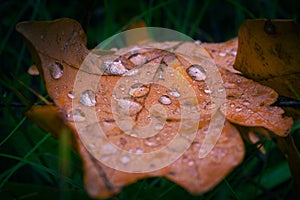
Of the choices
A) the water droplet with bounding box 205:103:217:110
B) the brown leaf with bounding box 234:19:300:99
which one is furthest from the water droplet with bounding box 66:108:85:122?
the brown leaf with bounding box 234:19:300:99

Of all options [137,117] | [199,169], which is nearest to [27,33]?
[137,117]

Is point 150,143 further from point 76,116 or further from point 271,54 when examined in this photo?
point 271,54

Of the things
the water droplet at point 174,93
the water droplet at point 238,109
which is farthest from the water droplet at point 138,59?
the water droplet at point 238,109

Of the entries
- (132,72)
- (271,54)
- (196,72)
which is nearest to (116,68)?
(132,72)

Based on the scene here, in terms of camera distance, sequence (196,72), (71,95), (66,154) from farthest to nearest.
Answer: (196,72) → (71,95) → (66,154)

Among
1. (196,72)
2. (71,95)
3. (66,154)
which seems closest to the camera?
(66,154)

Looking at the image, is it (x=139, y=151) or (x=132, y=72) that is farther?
(x=132, y=72)

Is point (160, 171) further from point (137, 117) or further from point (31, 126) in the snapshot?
point (31, 126)

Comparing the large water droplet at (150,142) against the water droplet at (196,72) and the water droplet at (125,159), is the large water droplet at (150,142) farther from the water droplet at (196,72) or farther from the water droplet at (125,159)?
the water droplet at (196,72)

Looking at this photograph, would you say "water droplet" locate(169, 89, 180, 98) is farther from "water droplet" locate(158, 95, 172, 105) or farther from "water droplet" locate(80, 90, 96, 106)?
"water droplet" locate(80, 90, 96, 106)
